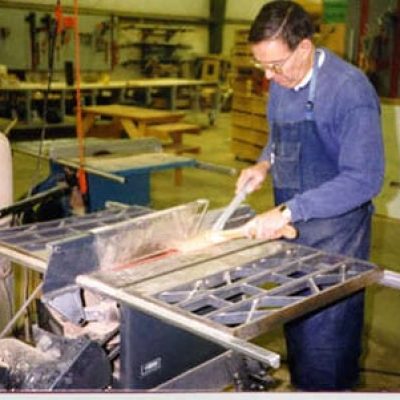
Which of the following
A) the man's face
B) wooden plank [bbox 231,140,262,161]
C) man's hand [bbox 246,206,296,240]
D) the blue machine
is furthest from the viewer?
wooden plank [bbox 231,140,262,161]

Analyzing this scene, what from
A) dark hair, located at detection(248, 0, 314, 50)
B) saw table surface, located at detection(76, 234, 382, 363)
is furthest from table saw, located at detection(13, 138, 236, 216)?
saw table surface, located at detection(76, 234, 382, 363)

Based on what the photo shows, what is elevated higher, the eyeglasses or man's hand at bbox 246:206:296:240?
the eyeglasses

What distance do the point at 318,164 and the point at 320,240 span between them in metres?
0.24

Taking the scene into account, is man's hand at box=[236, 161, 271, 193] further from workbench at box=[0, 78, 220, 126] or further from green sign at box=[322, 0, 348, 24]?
workbench at box=[0, 78, 220, 126]

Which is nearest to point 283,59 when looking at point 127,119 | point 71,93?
point 127,119

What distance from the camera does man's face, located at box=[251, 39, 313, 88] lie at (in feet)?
5.91

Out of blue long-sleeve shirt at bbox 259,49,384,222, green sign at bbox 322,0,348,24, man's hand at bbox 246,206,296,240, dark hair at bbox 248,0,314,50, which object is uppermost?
green sign at bbox 322,0,348,24

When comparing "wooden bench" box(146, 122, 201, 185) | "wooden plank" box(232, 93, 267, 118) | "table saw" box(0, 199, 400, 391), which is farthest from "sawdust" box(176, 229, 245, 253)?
"wooden plank" box(232, 93, 267, 118)

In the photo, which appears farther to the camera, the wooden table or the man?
the wooden table

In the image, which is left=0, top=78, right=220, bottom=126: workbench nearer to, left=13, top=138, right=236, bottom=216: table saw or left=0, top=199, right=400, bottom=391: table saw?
left=13, top=138, right=236, bottom=216: table saw

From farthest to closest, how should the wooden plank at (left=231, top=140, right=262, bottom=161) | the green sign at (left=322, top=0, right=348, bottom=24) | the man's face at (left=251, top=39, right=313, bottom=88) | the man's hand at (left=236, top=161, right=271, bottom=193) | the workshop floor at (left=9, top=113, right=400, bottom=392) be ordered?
1. the wooden plank at (left=231, top=140, right=262, bottom=161)
2. the green sign at (left=322, top=0, right=348, bottom=24)
3. the workshop floor at (left=9, top=113, right=400, bottom=392)
4. the man's hand at (left=236, top=161, right=271, bottom=193)
5. the man's face at (left=251, top=39, right=313, bottom=88)

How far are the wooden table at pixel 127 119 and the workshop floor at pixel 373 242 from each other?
0.53 m

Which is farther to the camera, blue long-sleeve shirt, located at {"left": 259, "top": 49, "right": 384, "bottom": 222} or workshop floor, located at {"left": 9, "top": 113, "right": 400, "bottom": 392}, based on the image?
workshop floor, located at {"left": 9, "top": 113, "right": 400, "bottom": 392}

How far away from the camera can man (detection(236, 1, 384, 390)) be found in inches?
69.1
